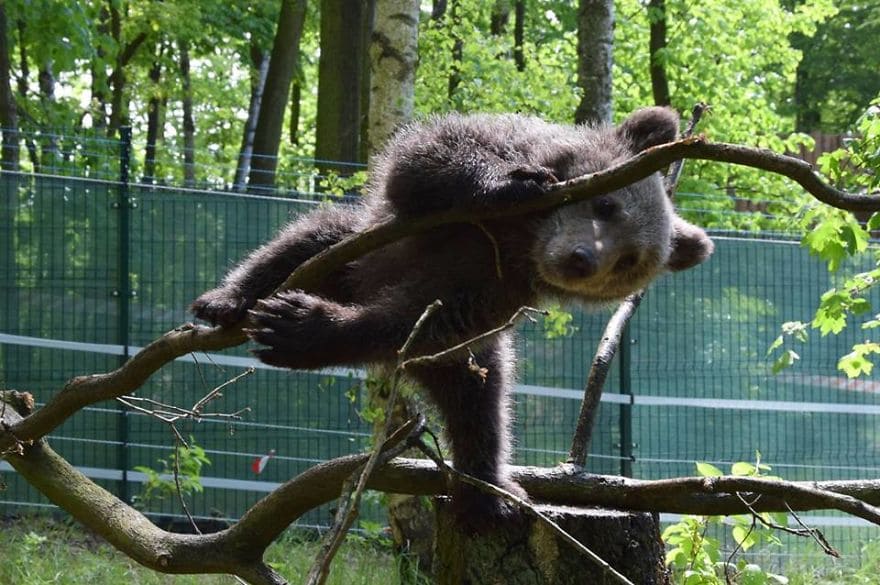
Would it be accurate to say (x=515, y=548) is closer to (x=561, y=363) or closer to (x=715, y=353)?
(x=561, y=363)

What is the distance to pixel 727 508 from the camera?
3260 millimetres

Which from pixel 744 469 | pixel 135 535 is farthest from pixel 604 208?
pixel 135 535

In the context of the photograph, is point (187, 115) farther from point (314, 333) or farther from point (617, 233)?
point (314, 333)

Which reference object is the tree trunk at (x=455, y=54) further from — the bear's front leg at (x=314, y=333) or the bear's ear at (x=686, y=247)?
the bear's front leg at (x=314, y=333)

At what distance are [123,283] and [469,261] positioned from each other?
18.2 feet

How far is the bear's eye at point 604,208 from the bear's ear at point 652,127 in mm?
236

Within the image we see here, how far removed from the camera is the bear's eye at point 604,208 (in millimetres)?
3877

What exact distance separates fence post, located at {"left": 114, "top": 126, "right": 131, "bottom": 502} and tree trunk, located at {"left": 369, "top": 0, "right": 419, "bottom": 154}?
7.86ft

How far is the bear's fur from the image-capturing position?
345 cm

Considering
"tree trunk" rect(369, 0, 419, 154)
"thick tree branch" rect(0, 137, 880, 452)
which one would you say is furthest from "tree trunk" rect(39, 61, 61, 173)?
"thick tree branch" rect(0, 137, 880, 452)

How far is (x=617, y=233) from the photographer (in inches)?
153

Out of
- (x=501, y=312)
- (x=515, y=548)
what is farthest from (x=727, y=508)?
(x=501, y=312)

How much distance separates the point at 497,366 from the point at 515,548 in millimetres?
991

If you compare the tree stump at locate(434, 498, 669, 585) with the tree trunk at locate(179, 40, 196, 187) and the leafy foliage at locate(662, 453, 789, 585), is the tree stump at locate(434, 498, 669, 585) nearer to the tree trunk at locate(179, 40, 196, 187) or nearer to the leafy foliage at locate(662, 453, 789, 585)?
the leafy foliage at locate(662, 453, 789, 585)
